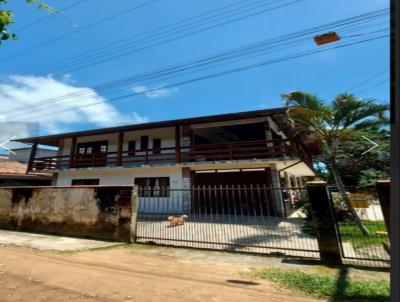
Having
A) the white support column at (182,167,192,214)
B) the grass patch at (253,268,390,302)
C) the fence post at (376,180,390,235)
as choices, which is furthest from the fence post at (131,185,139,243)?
the white support column at (182,167,192,214)

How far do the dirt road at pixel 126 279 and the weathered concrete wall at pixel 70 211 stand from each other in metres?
1.68

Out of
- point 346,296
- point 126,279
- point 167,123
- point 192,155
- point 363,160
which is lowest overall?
point 346,296

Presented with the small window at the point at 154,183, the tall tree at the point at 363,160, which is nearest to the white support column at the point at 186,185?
the small window at the point at 154,183

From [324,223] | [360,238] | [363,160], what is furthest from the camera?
[363,160]

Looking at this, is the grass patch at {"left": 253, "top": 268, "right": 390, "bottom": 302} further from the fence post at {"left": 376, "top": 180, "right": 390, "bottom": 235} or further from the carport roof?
the carport roof

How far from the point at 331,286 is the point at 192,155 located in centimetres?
1267

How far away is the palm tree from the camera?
922 centimetres

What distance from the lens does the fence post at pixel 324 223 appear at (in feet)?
18.9

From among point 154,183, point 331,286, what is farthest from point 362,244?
point 154,183

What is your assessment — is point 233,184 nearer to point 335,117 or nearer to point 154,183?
point 154,183

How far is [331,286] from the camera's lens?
4438 mm

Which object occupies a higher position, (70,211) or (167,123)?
(167,123)

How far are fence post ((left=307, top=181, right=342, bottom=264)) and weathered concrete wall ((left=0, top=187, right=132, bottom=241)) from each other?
5.52 m

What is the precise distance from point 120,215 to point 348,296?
6652 millimetres
